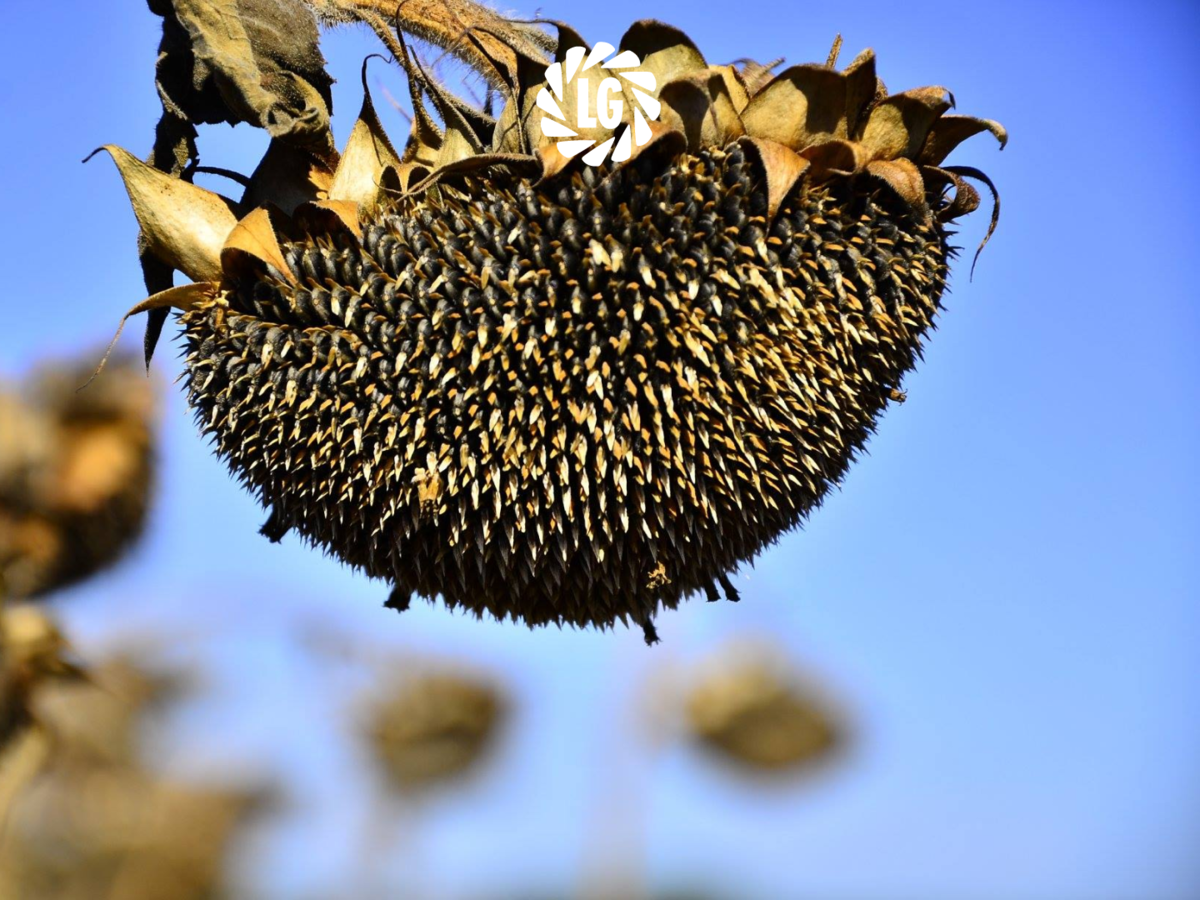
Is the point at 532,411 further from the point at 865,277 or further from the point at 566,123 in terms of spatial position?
the point at 865,277

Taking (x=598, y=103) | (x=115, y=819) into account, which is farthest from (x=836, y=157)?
(x=115, y=819)

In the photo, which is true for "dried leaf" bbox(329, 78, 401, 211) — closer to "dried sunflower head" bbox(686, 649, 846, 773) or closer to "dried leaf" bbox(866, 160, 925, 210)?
"dried leaf" bbox(866, 160, 925, 210)

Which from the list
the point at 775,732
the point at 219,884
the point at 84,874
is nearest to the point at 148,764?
the point at 84,874

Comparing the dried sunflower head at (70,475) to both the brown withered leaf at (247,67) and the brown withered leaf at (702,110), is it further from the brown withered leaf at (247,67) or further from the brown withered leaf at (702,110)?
the brown withered leaf at (702,110)

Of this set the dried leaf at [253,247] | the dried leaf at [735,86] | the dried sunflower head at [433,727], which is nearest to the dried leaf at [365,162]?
the dried leaf at [253,247]

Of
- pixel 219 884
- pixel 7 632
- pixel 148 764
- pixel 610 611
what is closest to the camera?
pixel 610 611

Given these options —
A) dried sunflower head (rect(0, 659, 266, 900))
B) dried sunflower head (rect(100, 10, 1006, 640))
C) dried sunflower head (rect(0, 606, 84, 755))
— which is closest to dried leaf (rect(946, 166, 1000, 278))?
dried sunflower head (rect(100, 10, 1006, 640))

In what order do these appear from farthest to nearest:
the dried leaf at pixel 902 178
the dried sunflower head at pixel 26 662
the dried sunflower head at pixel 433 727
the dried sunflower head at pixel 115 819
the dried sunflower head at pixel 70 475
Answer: the dried sunflower head at pixel 433 727, the dried sunflower head at pixel 115 819, the dried sunflower head at pixel 70 475, the dried sunflower head at pixel 26 662, the dried leaf at pixel 902 178
